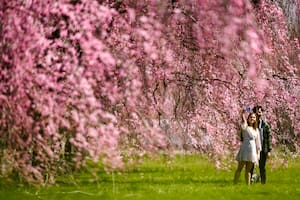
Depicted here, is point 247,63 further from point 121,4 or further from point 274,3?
point 121,4

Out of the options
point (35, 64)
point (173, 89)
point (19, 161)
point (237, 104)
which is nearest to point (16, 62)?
point (35, 64)

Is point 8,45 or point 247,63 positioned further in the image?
point 247,63

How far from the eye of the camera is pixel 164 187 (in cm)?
1493

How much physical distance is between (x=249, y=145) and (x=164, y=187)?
6.15 ft

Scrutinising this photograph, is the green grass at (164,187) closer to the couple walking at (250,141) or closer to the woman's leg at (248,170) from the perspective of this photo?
the woman's leg at (248,170)

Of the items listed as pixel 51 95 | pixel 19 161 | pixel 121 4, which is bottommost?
pixel 19 161

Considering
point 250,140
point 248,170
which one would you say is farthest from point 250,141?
point 248,170

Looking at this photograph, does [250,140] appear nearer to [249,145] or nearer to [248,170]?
[249,145]

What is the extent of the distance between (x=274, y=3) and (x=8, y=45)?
25.3ft

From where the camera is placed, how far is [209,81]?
15.7 metres

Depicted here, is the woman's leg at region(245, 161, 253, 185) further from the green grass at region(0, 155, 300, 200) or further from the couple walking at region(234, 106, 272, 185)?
the green grass at region(0, 155, 300, 200)

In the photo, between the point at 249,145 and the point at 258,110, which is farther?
the point at 258,110

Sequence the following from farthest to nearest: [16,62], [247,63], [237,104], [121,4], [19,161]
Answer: [237,104] < [247,63] < [121,4] < [19,161] < [16,62]

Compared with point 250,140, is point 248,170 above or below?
below
